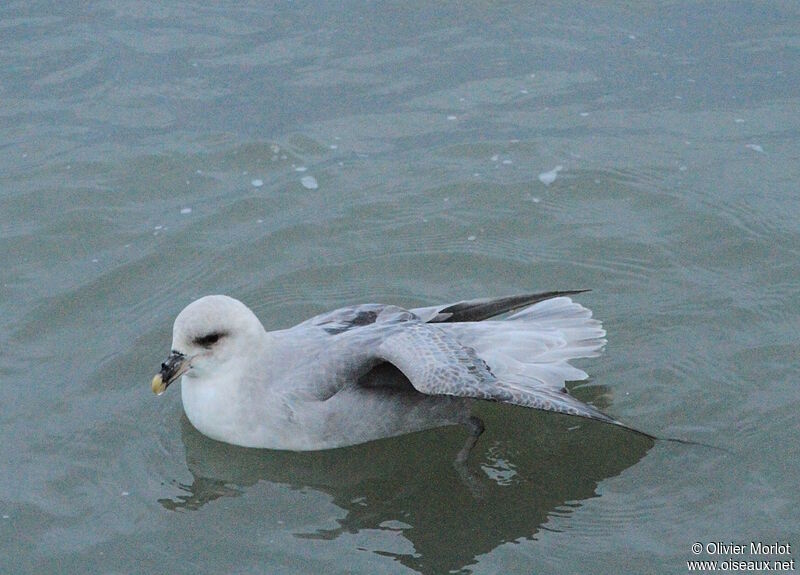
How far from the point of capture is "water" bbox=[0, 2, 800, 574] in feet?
18.9

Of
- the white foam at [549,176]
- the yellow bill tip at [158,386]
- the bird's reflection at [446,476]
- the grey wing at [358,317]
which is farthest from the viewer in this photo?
the white foam at [549,176]

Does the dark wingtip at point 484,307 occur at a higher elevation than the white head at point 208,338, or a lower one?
lower

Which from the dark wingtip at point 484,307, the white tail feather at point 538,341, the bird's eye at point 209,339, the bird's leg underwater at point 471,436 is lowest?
Result: the bird's leg underwater at point 471,436

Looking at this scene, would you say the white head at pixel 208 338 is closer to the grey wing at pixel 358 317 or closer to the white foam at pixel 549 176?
the grey wing at pixel 358 317

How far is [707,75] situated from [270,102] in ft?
10.7

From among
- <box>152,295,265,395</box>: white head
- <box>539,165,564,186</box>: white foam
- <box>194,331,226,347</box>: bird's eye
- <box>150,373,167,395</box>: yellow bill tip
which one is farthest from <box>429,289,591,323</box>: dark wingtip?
<box>539,165,564,186</box>: white foam

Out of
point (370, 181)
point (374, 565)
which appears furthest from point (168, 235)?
point (374, 565)

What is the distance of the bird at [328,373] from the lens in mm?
6066

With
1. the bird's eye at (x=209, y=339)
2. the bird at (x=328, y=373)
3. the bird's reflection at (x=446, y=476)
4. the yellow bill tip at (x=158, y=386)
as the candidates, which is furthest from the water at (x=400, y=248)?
the bird's eye at (x=209, y=339)

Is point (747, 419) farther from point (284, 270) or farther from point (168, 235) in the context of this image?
point (168, 235)

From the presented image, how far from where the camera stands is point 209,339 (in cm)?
614

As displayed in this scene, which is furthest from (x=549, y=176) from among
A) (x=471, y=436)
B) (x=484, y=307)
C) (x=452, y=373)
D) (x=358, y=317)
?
(x=452, y=373)

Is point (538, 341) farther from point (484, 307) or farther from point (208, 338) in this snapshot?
point (208, 338)

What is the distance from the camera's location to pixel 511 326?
21.3 feet
